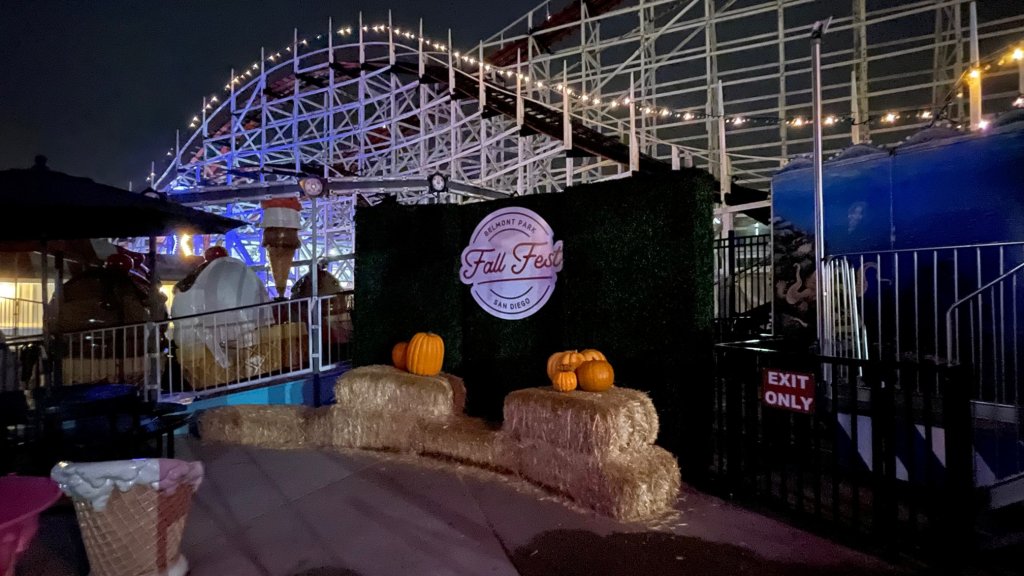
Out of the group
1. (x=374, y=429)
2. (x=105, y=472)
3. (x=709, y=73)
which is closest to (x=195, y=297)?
(x=374, y=429)

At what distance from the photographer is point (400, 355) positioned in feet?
19.9

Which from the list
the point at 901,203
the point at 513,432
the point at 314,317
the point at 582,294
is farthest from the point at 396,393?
the point at 901,203

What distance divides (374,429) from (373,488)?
1042 mm

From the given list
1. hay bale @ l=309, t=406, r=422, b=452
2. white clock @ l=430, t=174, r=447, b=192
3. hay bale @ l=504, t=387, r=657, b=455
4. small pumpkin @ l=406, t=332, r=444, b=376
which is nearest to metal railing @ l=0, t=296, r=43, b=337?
white clock @ l=430, t=174, r=447, b=192

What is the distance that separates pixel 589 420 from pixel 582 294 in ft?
4.97

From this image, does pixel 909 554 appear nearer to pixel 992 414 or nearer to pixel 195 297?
pixel 992 414

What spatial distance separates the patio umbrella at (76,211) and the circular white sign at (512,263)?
3.13 metres

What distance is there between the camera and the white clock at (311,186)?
23.6 feet

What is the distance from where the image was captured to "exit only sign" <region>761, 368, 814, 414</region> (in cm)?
388

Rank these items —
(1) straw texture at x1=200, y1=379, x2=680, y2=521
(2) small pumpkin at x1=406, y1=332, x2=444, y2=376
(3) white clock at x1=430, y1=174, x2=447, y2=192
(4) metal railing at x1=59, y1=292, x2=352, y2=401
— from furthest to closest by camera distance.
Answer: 1. (3) white clock at x1=430, y1=174, x2=447, y2=192
2. (4) metal railing at x1=59, y1=292, x2=352, y2=401
3. (2) small pumpkin at x1=406, y1=332, x2=444, y2=376
4. (1) straw texture at x1=200, y1=379, x2=680, y2=521

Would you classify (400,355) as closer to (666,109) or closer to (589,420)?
(589,420)

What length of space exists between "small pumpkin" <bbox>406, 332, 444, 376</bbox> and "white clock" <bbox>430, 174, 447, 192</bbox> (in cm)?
258

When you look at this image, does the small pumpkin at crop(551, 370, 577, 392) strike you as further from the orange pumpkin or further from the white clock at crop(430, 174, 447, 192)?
the white clock at crop(430, 174, 447, 192)

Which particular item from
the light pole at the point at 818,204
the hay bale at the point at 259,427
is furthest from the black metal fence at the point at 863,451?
the hay bale at the point at 259,427
